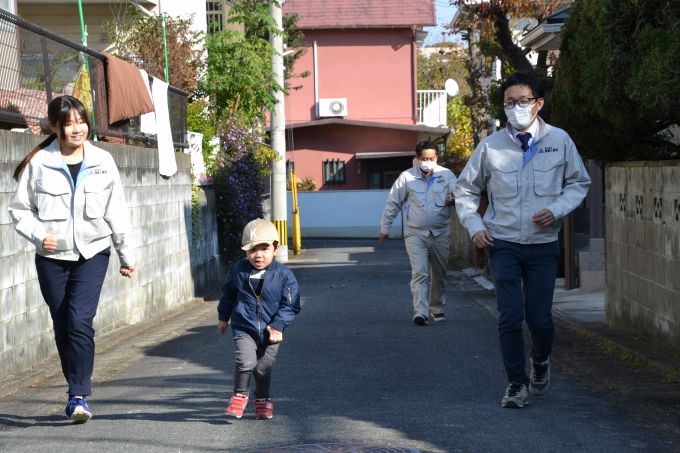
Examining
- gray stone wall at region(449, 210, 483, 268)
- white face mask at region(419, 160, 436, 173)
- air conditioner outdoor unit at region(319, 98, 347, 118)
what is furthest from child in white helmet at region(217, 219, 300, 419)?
air conditioner outdoor unit at region(319, 98, 347, 118)

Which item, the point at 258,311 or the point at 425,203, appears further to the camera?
the point at 425,203

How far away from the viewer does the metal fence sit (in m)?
9.53

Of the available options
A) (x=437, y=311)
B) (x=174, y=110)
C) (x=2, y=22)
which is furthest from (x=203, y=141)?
(x=2, y=22)

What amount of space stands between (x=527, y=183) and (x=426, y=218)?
4.83m

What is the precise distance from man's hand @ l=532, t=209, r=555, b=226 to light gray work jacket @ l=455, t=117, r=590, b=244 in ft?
0.17

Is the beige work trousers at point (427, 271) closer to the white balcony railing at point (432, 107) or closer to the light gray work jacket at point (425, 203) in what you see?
the light gray work jacket at point (425, 203)

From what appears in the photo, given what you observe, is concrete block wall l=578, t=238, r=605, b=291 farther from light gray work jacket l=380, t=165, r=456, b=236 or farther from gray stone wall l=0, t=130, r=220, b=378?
gray stone wall l=0, t=130, r=220, b=378

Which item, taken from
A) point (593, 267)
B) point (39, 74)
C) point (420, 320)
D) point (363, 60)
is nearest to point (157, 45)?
point (593, 267)

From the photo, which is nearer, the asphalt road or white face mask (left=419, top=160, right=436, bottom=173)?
the asphalt road

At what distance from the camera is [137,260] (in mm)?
12578

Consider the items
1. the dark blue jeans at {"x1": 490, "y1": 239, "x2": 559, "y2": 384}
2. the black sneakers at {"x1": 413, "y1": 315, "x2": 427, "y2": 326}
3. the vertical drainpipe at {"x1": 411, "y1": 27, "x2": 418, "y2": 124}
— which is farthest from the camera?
the vertical drainpipe at {"x1": 411, "y1": 27, "x2": 418, "y2": 124}

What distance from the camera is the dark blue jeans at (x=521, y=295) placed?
6.71m

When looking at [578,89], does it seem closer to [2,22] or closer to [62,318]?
[2,22]

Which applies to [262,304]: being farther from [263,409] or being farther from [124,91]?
[124,91]
